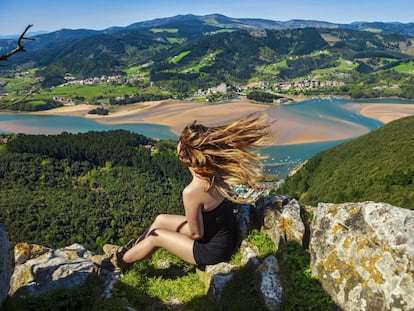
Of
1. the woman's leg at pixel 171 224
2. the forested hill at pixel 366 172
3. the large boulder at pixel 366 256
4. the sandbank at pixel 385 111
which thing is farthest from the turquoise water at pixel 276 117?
the large boulder at pixel 366 256

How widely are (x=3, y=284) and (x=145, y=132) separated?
423 feet

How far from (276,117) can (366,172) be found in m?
85.5

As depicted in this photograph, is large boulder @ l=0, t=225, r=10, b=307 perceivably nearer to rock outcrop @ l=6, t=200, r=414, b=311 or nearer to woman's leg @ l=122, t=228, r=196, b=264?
rock outcrop @ l=6, t=200, r=414, b=311

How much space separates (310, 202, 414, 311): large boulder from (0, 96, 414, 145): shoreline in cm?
9348

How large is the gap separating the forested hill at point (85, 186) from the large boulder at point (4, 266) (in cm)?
3919

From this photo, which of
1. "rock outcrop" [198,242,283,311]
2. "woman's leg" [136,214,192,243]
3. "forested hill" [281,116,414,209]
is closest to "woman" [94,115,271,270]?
"woman's leg" [136,214,192,243]

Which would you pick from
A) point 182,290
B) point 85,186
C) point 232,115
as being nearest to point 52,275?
point 182,290

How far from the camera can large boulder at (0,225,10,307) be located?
18.3 feet

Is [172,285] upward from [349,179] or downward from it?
upward

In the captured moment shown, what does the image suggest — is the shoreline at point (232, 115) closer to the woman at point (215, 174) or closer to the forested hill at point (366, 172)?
the forested hill at point (366, 172)

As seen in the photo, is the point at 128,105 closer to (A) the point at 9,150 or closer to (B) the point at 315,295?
(A) the point at 9,150

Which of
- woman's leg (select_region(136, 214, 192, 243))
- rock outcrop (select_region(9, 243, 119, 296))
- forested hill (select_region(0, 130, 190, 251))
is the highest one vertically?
woman's leg (select_region(136, 214, 192, 243))

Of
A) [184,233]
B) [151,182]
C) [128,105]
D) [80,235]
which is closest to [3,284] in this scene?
[184,233]

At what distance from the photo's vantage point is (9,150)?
97875mm
